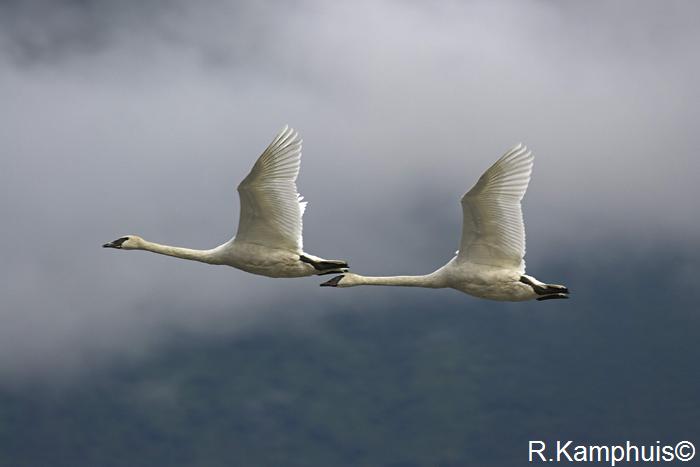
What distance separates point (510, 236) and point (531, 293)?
4.94 ft

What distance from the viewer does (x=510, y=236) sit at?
3881cm

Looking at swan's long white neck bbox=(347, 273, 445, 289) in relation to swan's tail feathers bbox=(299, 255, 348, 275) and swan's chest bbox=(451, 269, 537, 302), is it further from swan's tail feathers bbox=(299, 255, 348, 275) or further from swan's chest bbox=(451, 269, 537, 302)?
swan's tail feathers bbox=(299, 255, 348, 275)

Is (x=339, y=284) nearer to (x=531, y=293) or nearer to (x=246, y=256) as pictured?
(x=246, y=256)

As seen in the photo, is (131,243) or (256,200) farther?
(131,243)

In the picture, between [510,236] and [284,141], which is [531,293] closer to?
[510,236]

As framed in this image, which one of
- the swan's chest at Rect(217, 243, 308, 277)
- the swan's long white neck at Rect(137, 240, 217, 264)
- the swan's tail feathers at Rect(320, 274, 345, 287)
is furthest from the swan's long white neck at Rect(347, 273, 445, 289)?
the swan's long white neck at Rect(137, 240, 217, 264)

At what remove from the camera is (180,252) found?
1651 inches

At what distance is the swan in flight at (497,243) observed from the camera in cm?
3803

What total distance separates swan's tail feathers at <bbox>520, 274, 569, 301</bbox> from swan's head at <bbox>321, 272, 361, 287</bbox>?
4.42 metres

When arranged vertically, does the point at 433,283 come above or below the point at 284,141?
below

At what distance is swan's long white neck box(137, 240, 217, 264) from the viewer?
4128 centimetres

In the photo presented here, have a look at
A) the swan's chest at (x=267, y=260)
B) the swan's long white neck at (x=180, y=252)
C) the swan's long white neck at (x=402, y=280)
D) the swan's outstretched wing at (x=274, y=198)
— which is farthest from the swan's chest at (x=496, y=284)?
the swan's long white neck at (x=180, y=252)

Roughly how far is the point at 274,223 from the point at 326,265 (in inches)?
65.5

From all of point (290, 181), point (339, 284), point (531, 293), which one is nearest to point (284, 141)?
point (290, 181)
